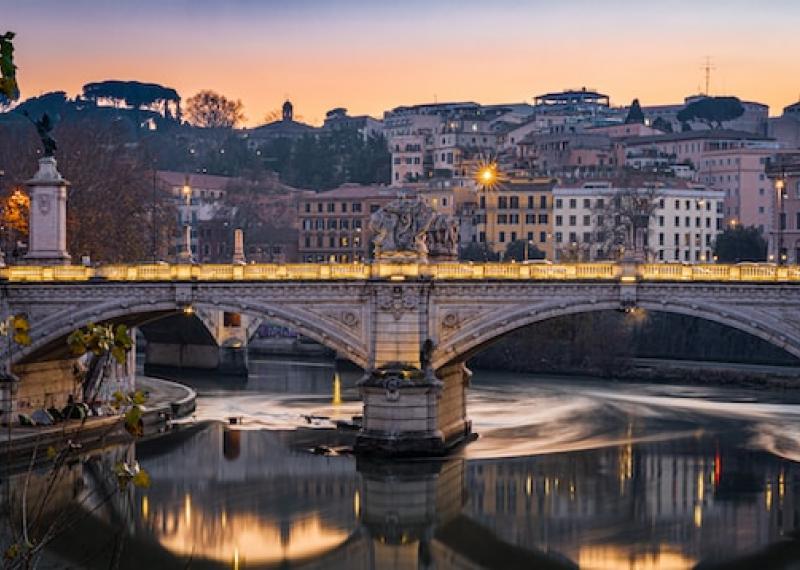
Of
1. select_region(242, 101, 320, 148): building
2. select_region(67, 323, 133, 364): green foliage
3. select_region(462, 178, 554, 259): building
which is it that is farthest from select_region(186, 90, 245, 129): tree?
select_region(67, 323, 133, 364): green foliage

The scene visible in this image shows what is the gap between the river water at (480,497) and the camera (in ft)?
109

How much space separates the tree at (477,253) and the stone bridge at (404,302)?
54.4 metres

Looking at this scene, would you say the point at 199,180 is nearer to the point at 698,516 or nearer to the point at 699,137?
the point at 699,137

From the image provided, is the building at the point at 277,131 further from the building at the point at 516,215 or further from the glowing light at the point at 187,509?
the glowing light at the point at 187,509

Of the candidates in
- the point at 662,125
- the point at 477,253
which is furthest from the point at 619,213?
the point at 662,125

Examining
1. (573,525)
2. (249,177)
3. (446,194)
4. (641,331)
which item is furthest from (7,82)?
(249,177)

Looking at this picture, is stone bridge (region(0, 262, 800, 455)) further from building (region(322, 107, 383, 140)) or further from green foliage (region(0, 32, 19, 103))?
building (region(322, 107, 383, 140))

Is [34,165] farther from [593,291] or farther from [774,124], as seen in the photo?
[774,124]

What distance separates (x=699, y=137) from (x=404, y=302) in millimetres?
84446

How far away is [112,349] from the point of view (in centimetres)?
930

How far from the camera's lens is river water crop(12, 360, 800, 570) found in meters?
33.4

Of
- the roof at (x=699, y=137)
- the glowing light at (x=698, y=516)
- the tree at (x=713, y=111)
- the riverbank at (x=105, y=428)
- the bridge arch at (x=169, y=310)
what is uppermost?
the tree at (x=713, y=111)

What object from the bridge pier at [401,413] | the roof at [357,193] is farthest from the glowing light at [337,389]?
the roof at [357,193]

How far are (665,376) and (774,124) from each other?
81862 millimetres
